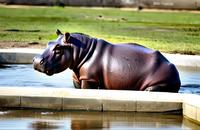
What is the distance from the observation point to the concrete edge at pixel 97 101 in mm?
8984

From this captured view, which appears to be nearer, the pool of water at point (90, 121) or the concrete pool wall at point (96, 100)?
the pool of water at point (90, 121)

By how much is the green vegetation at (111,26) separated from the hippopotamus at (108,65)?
7.12 m

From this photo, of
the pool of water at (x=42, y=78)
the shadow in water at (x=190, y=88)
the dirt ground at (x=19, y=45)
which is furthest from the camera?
the dirt ground at (x=19, y=45)

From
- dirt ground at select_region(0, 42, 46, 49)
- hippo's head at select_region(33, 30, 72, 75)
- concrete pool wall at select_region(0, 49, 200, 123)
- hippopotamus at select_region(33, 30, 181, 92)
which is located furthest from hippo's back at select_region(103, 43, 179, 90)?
dirt ground at select_region(0, 42, 46, 49)

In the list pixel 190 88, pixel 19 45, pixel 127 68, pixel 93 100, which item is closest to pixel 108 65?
pixel 127 68

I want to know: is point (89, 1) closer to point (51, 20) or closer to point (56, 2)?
point (56, 2)

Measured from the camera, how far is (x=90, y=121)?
842 centimetres

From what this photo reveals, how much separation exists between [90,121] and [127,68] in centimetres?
186

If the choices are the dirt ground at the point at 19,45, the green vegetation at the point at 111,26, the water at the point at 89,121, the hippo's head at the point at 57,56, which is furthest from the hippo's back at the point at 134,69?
the dirt ground at the point at 19,45

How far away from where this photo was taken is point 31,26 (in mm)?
25828

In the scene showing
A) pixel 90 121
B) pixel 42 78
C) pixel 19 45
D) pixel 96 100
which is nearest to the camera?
pixel 90 121

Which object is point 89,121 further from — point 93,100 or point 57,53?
point 57,53

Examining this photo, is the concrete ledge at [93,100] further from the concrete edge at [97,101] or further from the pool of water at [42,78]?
the pool of water at [42,78]

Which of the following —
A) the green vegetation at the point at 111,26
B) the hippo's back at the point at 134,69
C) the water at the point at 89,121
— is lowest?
the green vegetation at the point at 111,26
